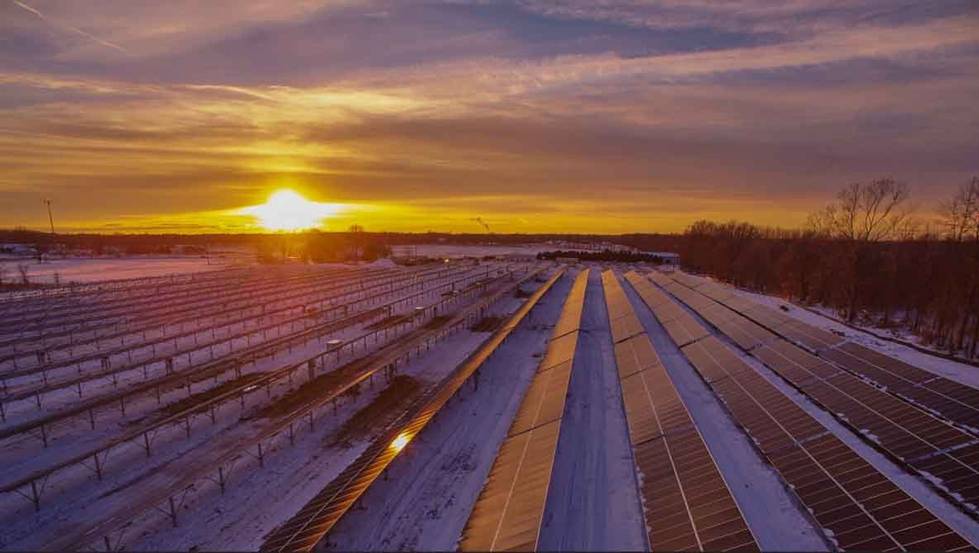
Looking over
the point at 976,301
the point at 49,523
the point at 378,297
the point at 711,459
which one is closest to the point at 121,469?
the point at 49,523

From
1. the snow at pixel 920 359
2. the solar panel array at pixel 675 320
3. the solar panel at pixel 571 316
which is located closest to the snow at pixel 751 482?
the solar panel array at pixel 675 320

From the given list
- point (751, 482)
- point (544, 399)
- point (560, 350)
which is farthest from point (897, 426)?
point (560, 350)

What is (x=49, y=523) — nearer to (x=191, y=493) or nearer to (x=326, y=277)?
(x=191, y=493)

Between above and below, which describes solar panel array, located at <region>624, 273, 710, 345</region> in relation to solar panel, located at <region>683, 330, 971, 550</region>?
above

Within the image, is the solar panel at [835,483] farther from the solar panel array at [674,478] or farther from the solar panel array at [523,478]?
the solar panel array at [523,478]

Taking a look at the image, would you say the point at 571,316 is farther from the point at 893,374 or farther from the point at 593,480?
the point at 593,480

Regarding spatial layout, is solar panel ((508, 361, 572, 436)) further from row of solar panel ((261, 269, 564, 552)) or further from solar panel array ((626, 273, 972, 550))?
solar panel array ((626, 273, 972, 550))

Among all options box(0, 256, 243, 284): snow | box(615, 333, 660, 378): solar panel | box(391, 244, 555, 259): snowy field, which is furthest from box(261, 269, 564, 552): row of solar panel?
box(391, 244, 555, 259): snowy field
